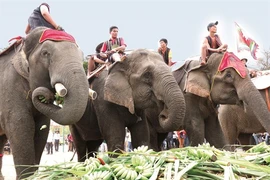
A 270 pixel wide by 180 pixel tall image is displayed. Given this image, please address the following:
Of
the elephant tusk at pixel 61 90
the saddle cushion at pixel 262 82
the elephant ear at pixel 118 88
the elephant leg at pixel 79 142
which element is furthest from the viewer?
the saddle cushion at pixel 262 82

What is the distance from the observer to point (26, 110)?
698 centimetres

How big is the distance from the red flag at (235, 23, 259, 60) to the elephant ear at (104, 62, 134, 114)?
6388 mm

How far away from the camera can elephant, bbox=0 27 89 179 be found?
253 inches

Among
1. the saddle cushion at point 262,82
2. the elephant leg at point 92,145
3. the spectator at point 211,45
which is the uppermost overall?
the spectator at point 211,45

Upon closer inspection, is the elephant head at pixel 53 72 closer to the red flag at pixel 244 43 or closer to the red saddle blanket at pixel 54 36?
the red saddle blanket at pixel 54 36

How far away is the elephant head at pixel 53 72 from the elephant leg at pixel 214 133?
406 centimetres

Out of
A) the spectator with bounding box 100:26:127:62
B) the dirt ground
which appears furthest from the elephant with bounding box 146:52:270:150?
the dirt ground

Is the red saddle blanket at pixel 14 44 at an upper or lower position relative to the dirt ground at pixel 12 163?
upper

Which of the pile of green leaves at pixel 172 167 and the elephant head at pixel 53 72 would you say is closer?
the pile of green leaves at pixel 172 167

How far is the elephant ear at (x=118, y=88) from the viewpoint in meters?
8.30

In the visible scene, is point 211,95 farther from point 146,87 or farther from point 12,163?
point 12,163

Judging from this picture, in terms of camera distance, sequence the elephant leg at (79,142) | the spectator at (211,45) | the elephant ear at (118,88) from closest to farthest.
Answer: the elephant ear at (118,88) → the elephant leg at (79,142) → the spectator at (211,45)

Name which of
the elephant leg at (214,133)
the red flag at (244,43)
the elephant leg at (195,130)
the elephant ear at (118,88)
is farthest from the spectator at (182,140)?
the elephant ear at (118,88)

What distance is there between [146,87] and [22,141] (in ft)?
8.11
